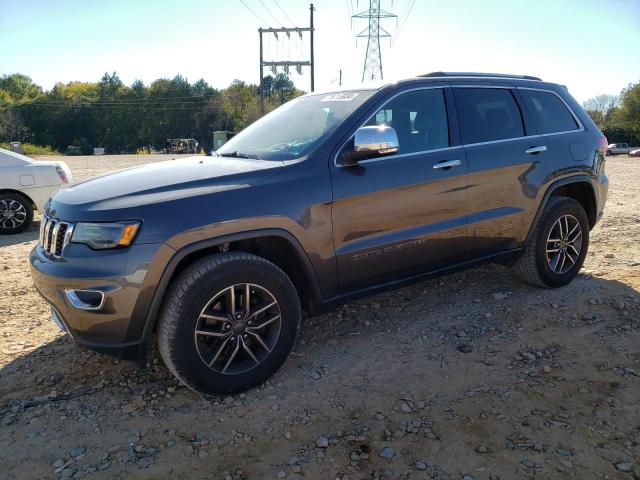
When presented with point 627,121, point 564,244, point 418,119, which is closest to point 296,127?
point 418,119

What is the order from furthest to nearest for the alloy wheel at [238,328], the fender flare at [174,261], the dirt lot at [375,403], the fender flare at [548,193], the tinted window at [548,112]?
the tinted window at [548,112]
the fender flare at [548,193]
the alloy wheel at [238,328]
the fender flare at [174,261]
the dirt lot at [375,403]

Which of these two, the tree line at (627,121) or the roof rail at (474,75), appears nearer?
the roof rail at (474,75)

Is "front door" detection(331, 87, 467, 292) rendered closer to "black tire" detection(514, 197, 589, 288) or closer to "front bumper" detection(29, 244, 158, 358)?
"black tire" detection(514, 197, 589, 288)

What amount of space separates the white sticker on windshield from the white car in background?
5.82 m

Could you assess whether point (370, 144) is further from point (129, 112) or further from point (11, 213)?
point (129, 112)

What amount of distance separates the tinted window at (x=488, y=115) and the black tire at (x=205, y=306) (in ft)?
6.32

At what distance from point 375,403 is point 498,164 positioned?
215 centimetres

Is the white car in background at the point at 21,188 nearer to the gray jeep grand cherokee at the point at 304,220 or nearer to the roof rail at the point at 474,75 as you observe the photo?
the gray jeep grand cherokee at the point at 304,220

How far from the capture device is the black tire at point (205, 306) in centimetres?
268

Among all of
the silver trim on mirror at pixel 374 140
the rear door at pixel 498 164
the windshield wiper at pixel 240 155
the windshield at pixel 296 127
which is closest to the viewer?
Result: the silver trim on mirror at pixel 374 140

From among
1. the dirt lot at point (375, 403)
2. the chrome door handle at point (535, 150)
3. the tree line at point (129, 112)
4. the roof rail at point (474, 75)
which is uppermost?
the tree line at point (129, 112)

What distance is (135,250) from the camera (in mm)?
2553

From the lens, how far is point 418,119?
3.66 metres

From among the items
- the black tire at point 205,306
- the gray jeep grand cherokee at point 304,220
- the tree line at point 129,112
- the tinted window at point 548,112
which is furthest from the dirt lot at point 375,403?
the tree line at point 129,112
